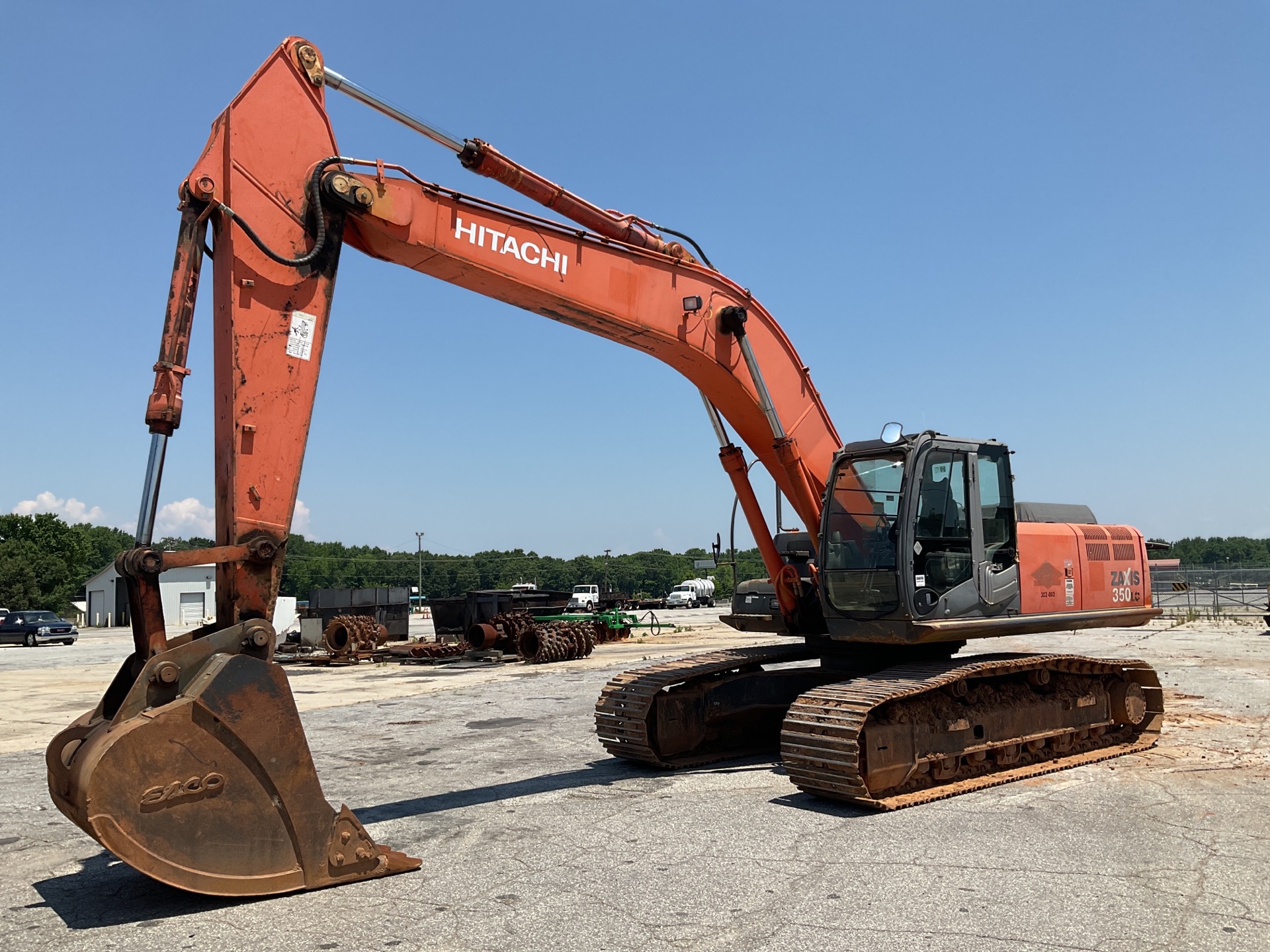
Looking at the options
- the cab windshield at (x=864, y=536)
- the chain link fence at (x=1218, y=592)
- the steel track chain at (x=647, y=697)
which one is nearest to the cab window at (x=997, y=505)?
the cab windshield at (x=864, y=536)

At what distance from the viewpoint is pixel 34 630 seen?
4250 cm

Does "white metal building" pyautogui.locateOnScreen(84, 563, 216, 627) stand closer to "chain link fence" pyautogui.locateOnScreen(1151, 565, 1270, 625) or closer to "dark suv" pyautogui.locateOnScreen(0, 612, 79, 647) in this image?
"dark suv" pyautogui.locateOnScreen(0, 612, 79, 647)

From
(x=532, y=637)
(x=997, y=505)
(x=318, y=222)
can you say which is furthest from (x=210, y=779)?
(x=532, y=637)

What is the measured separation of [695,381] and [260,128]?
4.72 m

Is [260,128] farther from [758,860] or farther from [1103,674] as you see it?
[1103,674]

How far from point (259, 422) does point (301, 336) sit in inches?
28.1

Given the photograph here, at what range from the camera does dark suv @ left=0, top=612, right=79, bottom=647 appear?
139 feet

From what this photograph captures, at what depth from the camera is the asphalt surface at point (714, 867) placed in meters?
5.35

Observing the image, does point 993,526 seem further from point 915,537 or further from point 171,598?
point 171,598

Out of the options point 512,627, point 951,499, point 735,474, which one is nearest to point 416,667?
point 512,627

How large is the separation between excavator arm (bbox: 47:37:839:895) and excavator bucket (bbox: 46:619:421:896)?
0.4 inches

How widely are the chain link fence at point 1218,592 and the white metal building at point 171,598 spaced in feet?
163

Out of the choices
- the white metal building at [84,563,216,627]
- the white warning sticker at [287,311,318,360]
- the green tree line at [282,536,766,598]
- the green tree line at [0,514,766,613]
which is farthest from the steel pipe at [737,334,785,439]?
the green tree line at [282,536,766,598]

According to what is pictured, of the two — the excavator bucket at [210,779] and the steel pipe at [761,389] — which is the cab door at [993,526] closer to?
the steel pipe at [761,389]
